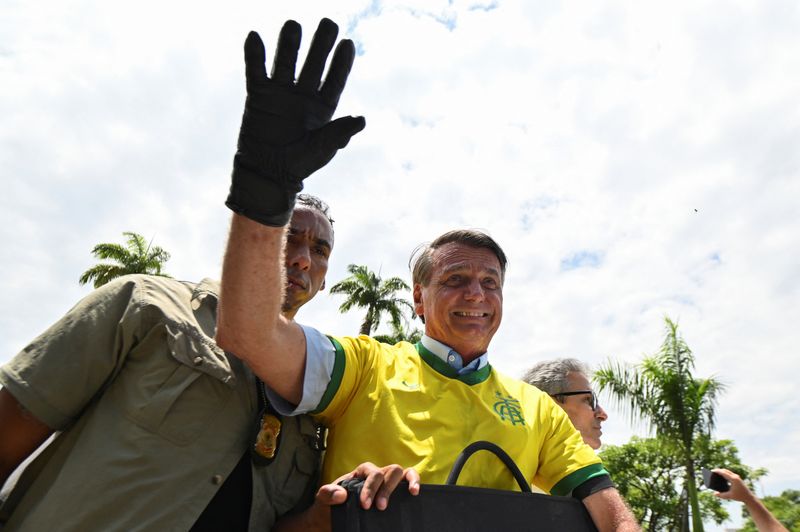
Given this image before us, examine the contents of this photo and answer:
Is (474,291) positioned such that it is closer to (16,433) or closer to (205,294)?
(205,294)

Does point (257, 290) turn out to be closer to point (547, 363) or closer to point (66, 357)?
point (66, 357)

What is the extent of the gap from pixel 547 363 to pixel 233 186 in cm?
358

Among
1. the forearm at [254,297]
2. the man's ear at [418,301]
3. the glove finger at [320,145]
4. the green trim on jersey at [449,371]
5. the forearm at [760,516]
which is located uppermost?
the man's ear at [418,301]

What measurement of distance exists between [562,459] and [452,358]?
1.84ft

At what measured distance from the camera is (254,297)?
1592mm

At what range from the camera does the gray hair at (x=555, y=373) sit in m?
4.33

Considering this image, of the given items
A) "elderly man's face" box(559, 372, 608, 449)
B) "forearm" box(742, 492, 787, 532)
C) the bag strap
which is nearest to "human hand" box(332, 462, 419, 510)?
the bag strap

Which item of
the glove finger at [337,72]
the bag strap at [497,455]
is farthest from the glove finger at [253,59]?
the bag strap at [497,455]

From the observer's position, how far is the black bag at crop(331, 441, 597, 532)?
1543 millimetres

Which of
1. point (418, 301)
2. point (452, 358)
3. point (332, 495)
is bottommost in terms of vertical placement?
point (332, 495)

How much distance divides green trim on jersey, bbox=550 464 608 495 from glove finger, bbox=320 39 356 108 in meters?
1.56

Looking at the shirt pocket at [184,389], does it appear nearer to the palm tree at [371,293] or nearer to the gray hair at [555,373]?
the gray hair at [555,373]

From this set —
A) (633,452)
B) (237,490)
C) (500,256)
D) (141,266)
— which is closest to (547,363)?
(500,256)

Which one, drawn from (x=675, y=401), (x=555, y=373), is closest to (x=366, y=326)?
(x=675, y=401)
